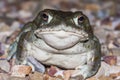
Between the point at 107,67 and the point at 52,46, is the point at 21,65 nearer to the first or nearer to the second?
the point at 52,46

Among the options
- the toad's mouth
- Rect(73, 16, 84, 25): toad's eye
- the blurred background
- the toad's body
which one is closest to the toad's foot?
the toad's body

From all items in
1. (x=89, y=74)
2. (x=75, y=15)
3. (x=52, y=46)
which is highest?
(x=75, y=15)

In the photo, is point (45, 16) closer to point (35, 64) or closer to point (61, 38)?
point (61, 38)

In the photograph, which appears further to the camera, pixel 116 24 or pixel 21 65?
pixel 116 24

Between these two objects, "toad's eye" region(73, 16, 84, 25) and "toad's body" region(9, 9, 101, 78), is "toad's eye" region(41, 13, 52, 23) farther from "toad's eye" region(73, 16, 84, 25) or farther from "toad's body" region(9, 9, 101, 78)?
"toad's eye" region(73, 16, 84, 25)

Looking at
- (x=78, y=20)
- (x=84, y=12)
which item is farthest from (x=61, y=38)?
(x=84, y=12)

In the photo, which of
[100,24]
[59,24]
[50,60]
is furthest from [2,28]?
[59,24]

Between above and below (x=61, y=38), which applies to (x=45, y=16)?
above
